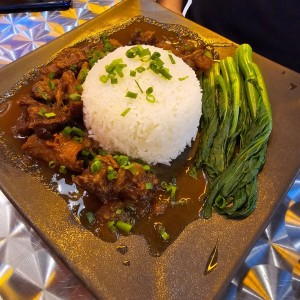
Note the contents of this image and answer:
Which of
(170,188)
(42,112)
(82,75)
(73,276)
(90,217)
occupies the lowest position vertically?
(73,276)

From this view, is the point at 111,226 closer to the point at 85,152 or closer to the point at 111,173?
the point at 111,173

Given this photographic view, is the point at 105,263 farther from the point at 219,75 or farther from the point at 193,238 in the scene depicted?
the point at 219,75

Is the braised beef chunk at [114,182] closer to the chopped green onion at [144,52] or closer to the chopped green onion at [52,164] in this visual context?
the chopped green onion at [52,164]

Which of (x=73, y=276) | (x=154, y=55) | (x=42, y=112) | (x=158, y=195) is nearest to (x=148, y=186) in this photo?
(x=158, y=195)

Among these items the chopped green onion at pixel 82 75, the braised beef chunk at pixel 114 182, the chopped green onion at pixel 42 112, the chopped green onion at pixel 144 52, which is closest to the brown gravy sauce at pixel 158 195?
the braised beef chunk at pixel 114 182

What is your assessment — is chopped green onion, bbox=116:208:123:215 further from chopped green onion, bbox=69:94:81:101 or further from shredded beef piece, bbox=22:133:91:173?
chopped green onion, bbox=69:94:81:101

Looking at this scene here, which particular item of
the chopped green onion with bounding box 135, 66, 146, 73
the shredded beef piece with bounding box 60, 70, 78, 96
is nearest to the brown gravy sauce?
the shredded beef piece with bounding box 60, 70, 78, 96
